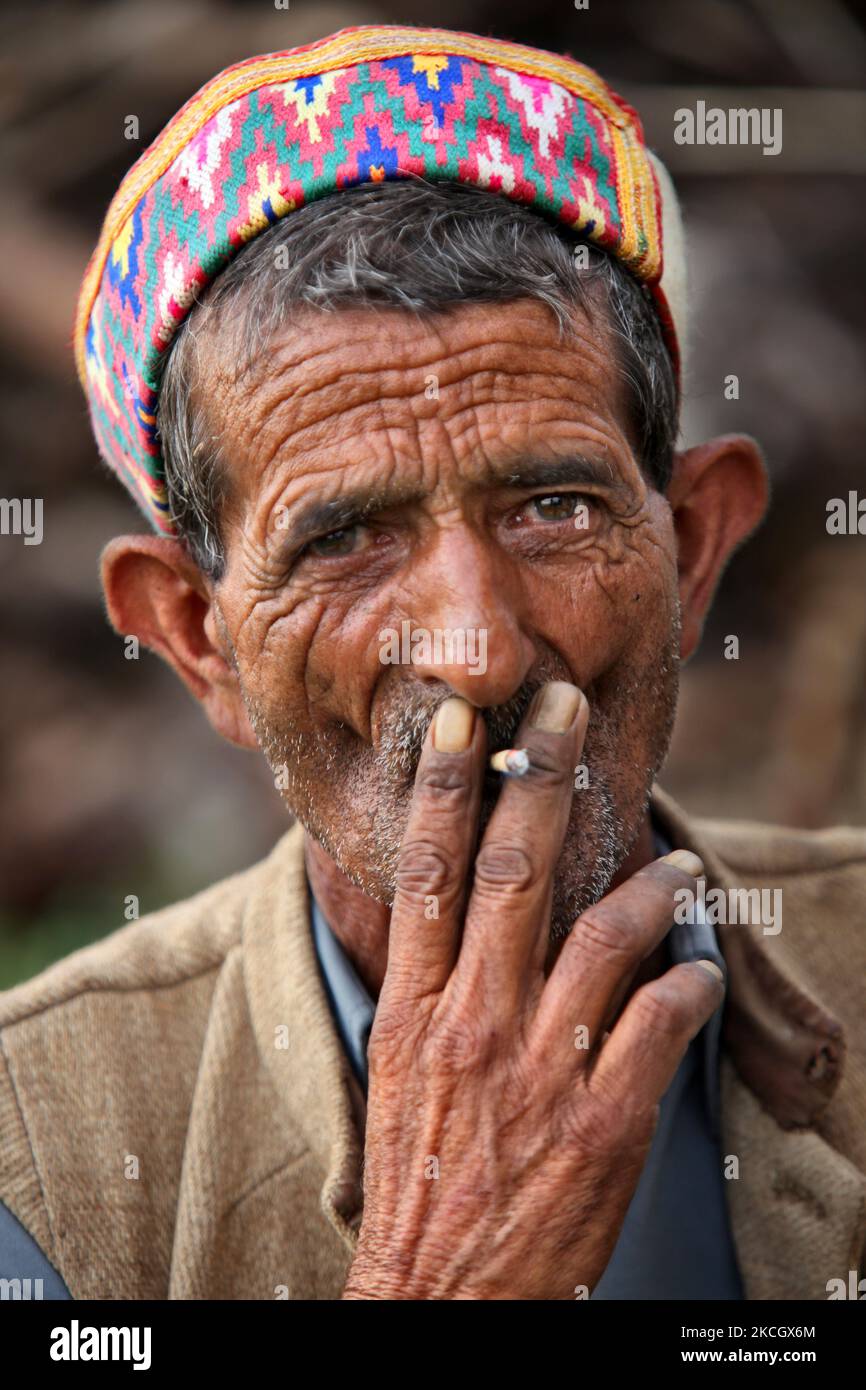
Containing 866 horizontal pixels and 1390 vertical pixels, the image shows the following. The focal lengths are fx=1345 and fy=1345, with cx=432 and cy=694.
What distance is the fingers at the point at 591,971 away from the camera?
2098mm

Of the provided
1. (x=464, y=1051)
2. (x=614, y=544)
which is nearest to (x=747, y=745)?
(x=614, y=544)

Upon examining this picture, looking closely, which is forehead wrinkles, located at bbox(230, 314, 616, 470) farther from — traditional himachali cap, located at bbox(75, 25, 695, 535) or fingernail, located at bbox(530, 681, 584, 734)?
fingernail, located at bbox(530, 681, 584, 734)

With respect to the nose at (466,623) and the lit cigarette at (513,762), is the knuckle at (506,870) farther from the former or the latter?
the nose at (466,623)

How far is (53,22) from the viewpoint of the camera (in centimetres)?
536

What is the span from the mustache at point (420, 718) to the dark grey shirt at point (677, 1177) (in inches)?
25.1

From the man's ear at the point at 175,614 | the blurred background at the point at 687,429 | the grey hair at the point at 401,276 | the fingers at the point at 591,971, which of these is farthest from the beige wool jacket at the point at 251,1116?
the blurred background at the point at 687,429

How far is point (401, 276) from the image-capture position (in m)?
2.33

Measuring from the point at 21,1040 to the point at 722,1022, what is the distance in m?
1.47

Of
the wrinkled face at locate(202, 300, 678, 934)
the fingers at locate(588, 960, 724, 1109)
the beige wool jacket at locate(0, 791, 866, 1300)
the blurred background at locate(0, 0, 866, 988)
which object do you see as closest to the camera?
the fingers at locate(588, 960, 724, 1109)

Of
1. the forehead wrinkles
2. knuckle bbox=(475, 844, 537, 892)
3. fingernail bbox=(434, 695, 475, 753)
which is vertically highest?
the forehead wrinkles

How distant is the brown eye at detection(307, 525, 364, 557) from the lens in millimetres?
2426

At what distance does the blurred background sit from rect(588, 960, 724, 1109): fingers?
151 inches

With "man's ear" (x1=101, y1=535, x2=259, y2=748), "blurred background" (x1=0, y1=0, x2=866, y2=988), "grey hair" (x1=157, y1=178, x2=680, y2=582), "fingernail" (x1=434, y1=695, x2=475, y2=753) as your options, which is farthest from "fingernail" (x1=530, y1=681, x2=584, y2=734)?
"blurred background" (x1=0, y1=0, x2=866, y2=988)
